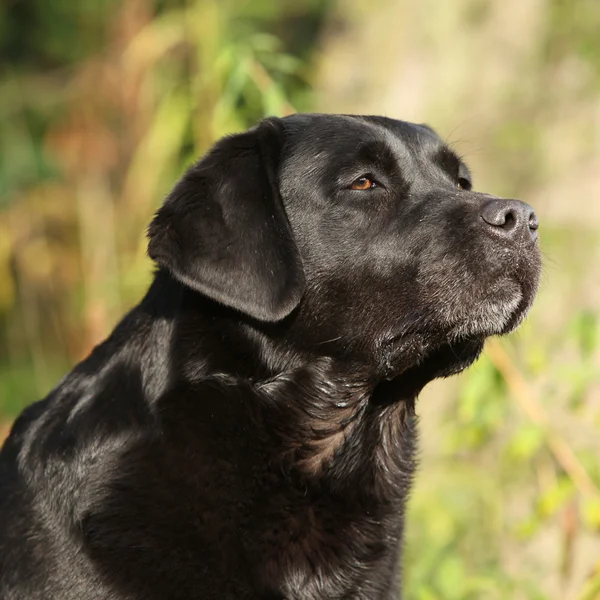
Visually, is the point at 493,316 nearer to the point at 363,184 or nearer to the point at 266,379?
the point at 363,184

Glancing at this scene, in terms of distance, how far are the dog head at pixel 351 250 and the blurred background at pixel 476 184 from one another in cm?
91

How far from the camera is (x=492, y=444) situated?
16.4ft

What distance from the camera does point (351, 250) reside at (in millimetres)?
2873

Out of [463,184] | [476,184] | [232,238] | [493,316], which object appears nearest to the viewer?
[232,238]

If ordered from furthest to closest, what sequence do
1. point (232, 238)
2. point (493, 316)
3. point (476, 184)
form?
point (476, 184)
point (493, 316)
point (232, 238)

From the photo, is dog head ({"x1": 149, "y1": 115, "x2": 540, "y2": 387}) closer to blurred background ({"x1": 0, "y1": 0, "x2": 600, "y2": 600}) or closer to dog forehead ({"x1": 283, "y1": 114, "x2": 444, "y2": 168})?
dog forehead ({"x1": 283, "y1": 114, "x2": 444, "y2": 168})

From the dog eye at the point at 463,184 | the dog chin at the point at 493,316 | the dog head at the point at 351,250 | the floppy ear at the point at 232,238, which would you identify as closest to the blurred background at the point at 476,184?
the dog eye at the point at 463,184

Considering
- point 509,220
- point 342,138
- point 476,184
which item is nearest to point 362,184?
point 342,138

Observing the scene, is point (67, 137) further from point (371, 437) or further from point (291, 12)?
point (371, 437)

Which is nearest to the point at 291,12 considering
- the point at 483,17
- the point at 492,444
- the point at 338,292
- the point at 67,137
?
the point at 67,137

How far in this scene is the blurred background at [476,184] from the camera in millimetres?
3982

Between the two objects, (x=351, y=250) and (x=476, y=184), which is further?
(x=476, y=184)

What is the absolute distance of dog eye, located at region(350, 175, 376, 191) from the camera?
295cm

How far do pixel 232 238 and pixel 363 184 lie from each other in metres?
0.45
